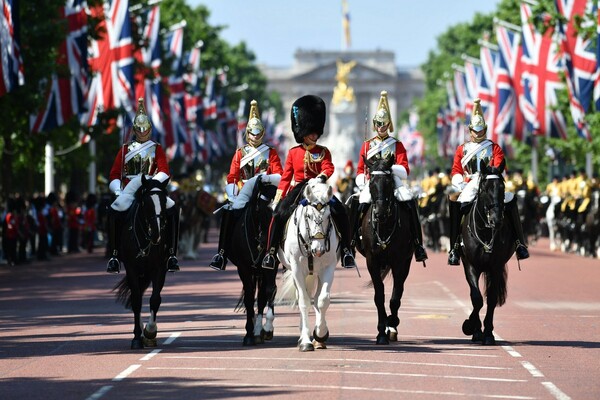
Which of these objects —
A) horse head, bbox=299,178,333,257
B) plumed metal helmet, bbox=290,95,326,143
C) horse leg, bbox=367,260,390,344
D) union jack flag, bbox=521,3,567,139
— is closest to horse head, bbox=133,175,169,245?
plumed metal helmet, bbox=290,95,326,143

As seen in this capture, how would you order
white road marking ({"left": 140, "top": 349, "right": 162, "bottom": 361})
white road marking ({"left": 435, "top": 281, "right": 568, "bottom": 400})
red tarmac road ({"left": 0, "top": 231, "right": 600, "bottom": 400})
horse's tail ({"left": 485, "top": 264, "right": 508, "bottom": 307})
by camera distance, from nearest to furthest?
white road marking ({"left": 435, "top": 281, "right": 568, "bottom": 400})
red tarmac road ({"left": 0, "top": 231, "right": 600, "bottom": 400})
white road marking ({"left": 140, "top": 349, "right": 162, "bottom": 361})
horse's tail ({"left": 485, "top": 264, "right": 508, "bottom": 307})

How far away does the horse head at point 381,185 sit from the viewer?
18.4 m

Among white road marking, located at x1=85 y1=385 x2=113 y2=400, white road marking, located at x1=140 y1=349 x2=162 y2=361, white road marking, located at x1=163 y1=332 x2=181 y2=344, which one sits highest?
white road marking, located at x1=163 y1=332 x2=181 y2=344

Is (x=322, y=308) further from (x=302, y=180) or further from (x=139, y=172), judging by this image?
(x=139, y=172)

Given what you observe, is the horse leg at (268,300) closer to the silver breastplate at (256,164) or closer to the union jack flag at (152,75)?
the silver breastplate at (256,164)

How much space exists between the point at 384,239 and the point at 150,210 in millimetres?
2688

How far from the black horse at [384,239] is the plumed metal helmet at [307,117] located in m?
0.73

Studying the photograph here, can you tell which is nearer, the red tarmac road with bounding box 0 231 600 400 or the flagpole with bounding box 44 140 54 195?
the red tarmac road with bounding box 0 231 600 400

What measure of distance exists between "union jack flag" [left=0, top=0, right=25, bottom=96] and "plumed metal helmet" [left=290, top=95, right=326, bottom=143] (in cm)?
1463

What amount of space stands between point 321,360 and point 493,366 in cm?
174

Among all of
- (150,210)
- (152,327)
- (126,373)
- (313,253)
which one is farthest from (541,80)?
(126,373)

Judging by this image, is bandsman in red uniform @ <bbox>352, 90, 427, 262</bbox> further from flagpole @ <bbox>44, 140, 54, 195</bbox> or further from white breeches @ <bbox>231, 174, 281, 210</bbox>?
flagpole @ <bbox>44, 140, 54, 195</bbox>

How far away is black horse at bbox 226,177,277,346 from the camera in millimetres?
18922

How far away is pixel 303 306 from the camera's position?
58.5 ft
